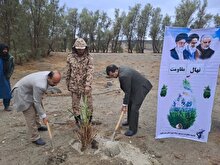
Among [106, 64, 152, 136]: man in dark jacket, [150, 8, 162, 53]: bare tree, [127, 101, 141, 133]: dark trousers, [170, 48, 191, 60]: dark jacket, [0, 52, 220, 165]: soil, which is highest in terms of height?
[150, 8, 162, 53]: bare tree

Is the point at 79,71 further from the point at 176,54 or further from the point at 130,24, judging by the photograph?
the point at 130,24

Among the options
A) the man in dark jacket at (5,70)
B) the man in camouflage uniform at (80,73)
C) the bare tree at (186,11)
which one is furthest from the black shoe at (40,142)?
the bare tree at (186,11)

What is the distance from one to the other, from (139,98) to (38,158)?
190cm

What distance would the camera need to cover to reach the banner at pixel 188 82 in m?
4.46

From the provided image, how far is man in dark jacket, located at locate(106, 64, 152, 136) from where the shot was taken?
15.4 ft

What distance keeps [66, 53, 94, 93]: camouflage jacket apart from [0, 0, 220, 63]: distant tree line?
31.3ft

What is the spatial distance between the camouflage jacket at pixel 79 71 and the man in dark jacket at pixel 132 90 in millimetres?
549

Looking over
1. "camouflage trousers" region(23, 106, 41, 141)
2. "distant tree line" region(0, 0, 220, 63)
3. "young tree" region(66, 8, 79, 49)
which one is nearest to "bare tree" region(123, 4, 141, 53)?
"distant tree line" region(0, 0, 220, 63)

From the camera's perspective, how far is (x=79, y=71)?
4918mm

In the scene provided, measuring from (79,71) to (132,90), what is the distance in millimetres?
963

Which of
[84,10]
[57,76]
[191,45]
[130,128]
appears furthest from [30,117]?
[84,10]

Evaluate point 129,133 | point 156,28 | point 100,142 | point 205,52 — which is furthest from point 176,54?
point 156,28

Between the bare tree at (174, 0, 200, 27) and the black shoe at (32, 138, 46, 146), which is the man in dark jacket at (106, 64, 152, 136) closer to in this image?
the black shoe at (32, 138, 46, 146)

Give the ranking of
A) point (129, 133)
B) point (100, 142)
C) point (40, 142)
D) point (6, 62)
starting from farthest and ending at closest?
point (6, 62), point (129, 133), point (40, 142), point (100, 142)
